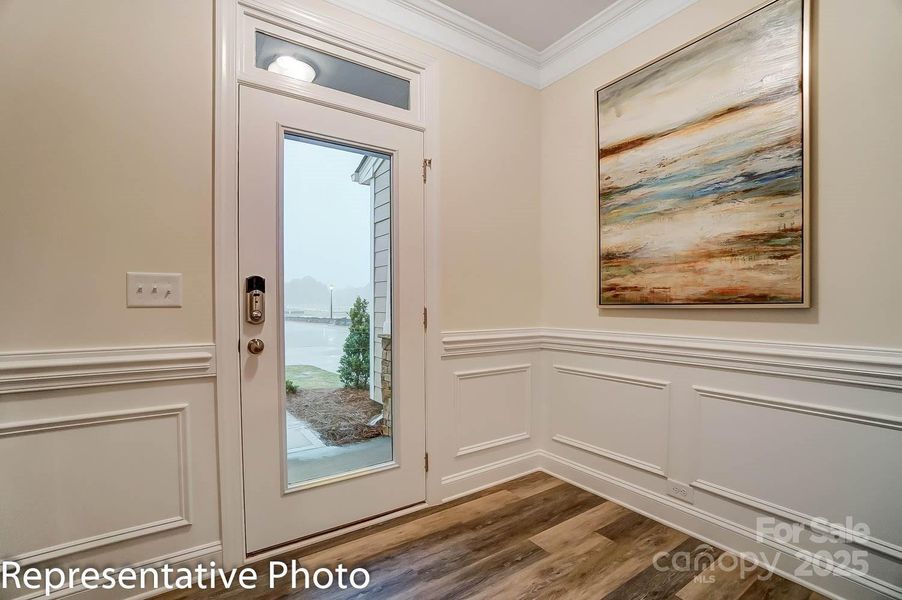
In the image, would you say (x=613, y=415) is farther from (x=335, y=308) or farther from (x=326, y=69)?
(x=326, y=69)

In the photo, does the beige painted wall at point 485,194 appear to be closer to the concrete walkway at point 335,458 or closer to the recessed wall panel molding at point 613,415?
the recessed wall panel molding at point 613,415

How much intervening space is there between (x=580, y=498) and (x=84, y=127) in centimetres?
293

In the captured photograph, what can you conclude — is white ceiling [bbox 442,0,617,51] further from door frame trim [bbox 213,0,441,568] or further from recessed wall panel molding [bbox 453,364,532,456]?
recessed wall panel molding [bbox 453,364,532,456]

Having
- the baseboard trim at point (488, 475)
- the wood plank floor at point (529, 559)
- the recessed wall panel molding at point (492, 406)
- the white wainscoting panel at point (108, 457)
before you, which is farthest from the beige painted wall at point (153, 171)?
the baseboard trim at point (488, 475)

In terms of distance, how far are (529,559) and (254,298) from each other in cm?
169

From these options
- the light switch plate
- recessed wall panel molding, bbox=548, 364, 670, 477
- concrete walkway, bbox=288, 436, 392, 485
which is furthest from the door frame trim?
recessed wall panel molding, bbox=548, 364, 670, 477

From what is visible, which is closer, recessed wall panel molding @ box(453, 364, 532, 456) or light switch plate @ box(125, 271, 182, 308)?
light switch plate @ box(125, 271, 182, 308)

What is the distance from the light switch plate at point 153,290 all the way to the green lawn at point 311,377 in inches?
21.9

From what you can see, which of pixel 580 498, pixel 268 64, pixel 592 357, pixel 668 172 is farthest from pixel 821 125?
pixel 268 64

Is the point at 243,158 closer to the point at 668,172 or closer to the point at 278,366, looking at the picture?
the point at 278,366

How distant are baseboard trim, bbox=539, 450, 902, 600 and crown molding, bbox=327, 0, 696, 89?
2549mm

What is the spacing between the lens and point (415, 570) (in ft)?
5.76

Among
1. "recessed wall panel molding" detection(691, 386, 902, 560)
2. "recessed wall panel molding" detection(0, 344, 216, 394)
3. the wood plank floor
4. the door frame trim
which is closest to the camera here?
"recessed wall panel molding" detection(0, 344, 216, 394)

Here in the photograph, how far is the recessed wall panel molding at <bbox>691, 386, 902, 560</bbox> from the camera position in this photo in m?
1.52
